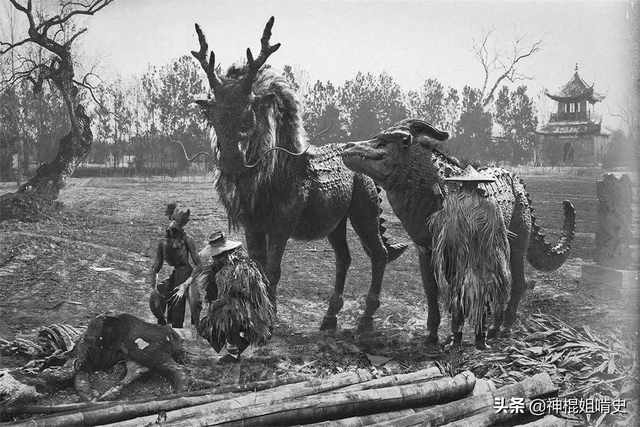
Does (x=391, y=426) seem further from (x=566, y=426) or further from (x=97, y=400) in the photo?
(x=97, y=400)

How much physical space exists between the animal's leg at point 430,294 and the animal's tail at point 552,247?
3.03ft

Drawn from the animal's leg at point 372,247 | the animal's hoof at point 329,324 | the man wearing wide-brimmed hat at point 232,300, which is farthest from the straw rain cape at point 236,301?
the animal's leg at point 372,247

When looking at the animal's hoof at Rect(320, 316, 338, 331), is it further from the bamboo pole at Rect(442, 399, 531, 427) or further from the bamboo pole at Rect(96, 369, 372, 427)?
the bamboo pole at Rect(442, 399, 531, 427)

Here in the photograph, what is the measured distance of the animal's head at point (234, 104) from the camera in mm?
4133

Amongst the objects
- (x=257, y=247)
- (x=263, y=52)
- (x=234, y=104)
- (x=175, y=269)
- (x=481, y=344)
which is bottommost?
(x=481, y=344)

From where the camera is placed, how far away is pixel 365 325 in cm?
475

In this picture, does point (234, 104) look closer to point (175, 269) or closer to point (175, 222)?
point (175, 222)

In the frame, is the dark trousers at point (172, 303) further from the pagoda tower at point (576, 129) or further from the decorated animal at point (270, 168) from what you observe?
the pagoda tower at point (576, 129)

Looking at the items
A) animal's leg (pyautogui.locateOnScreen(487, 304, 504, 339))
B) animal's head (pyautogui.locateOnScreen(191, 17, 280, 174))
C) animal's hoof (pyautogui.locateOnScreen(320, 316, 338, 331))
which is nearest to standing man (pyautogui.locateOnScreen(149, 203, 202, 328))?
animal's head (pyautogui.locateOnScreen(191, 17, 280, 174))

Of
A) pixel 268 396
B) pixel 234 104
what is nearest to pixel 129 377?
pixel 268 396

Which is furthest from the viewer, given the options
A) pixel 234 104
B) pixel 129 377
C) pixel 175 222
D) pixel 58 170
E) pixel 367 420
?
pixel 58 170

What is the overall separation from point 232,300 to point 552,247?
100 inches

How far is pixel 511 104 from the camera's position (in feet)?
16.4

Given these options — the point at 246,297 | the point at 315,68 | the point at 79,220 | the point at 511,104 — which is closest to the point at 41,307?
the point at 79,220
